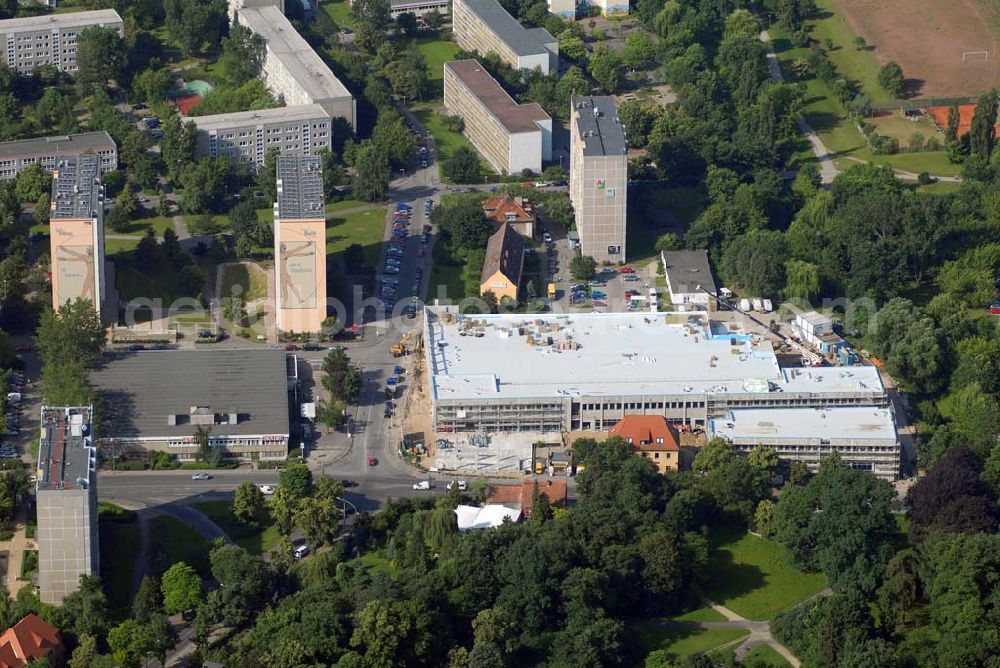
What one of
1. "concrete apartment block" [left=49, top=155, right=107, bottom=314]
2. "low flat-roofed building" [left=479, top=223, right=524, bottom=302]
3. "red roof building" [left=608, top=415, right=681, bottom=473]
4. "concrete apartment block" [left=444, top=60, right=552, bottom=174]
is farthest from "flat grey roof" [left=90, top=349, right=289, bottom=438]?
"concrete apartment block" [left=444, top=60, right=552, bottom=174]

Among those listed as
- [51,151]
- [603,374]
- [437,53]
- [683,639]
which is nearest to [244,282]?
[51,151]

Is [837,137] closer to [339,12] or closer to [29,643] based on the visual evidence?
[339,12]

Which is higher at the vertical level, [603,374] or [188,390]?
[603,374]

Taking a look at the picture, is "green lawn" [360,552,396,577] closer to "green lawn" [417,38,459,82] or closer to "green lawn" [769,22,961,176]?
"green lawn" [769,22,961,176]

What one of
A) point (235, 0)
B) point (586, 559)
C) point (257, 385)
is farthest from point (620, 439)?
point (235, 0)

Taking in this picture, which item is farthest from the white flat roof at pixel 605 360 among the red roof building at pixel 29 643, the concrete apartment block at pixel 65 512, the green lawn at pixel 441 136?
the green lawn at pixel 441 136

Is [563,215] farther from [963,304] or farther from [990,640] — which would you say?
[990,640]
